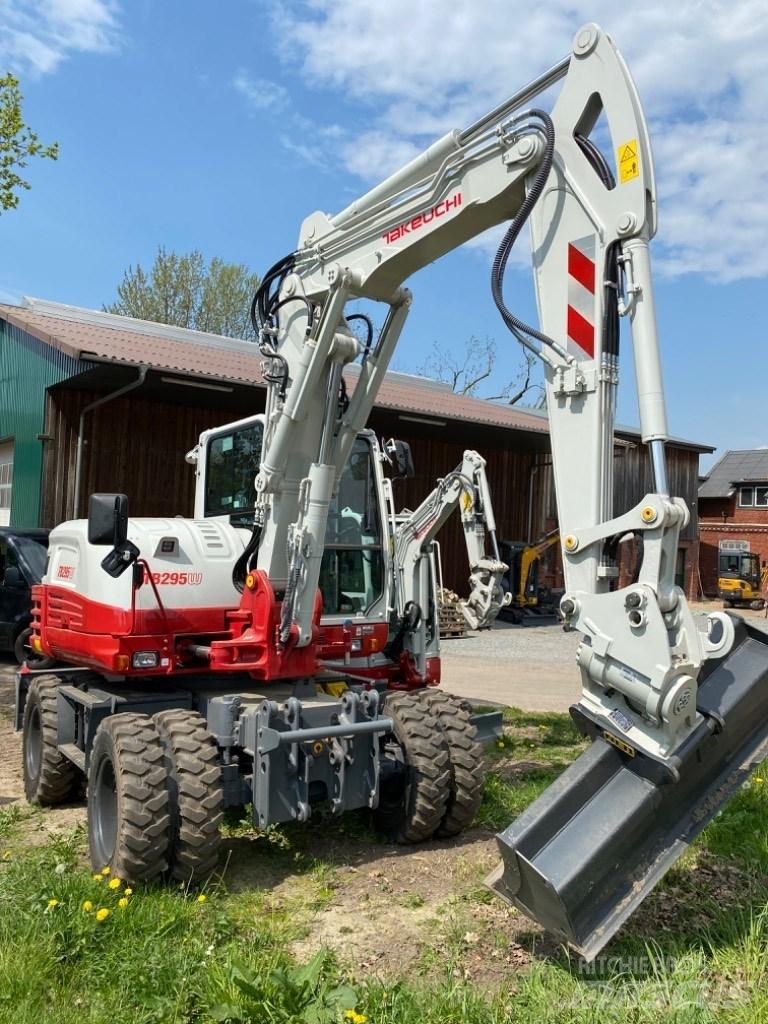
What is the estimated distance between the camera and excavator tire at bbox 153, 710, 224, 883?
449cm

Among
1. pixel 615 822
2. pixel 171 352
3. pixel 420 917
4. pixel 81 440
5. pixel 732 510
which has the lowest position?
pixel 420 917

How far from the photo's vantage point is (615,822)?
11.5 ft

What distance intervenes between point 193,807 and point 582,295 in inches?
126

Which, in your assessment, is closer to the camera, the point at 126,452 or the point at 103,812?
the point at 103,812

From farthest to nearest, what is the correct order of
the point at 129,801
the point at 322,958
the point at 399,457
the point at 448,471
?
the point at 448,471, the point at 399,457, the point at 129,801, the point at 322,958

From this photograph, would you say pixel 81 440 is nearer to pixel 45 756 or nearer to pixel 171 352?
pixel 171 352

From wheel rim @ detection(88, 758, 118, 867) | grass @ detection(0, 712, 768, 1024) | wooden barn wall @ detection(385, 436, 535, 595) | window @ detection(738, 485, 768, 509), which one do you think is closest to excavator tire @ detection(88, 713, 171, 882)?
wheel rim @ detection(88, 758, 118, 867)

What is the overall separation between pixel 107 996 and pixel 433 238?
4.04 m

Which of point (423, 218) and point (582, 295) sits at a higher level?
point (423, 218)

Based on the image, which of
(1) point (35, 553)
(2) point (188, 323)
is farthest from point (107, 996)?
(2) point (188, 323)

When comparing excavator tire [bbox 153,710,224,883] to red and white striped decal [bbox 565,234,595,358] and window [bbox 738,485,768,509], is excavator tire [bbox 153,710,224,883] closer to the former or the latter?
red and white striped decal [bbox 565,234,595,358]

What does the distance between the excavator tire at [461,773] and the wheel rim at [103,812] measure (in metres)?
1.91

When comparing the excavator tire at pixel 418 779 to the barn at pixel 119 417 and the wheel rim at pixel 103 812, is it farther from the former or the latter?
the barn at pixel 119 417

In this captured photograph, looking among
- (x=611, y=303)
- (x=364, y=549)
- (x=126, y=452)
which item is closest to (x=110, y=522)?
(x=364, y=549)
